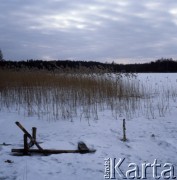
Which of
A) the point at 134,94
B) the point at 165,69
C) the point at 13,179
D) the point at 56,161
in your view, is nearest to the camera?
the point at 13,179

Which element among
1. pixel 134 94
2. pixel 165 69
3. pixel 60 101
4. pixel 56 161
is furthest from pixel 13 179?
pixel 165 69

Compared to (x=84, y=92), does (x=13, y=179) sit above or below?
below

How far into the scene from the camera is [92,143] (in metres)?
4.78

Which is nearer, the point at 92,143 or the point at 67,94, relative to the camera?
the point at 92,143

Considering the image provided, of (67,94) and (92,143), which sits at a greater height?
(67,94)

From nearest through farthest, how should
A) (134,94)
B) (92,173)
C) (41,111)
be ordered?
(92,173)
(41,111)
(134,94)

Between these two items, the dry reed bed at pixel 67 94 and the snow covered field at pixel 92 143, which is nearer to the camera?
the snow covered field at pixel 92 143

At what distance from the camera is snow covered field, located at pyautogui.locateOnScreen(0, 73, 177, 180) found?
351 centimetres

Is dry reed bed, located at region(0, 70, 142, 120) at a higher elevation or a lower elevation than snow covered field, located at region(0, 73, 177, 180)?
higher

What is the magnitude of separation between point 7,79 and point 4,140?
19.5 ft

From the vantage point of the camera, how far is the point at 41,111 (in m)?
7.61

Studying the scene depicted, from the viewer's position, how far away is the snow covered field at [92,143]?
351 centimetres

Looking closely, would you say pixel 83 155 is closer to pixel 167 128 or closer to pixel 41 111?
pixel 167 128

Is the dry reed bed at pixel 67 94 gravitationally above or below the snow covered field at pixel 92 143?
above
